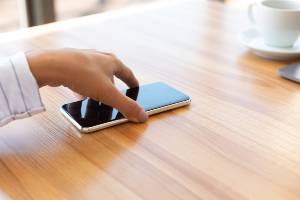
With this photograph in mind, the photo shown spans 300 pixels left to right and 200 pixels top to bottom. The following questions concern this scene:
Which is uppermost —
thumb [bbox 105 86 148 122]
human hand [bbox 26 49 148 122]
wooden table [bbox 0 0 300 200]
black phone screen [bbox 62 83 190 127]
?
human hand [bbox 26 49 148 122]

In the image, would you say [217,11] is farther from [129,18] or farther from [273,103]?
[273,103]

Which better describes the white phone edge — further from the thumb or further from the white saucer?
the white saucer

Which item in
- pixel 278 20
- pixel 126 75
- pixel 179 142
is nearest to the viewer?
pixel 179 142

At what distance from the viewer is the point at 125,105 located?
596 millimetres

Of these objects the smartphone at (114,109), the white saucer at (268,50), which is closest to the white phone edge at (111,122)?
the smartphone at (114,109)

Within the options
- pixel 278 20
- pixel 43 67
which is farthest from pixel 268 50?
pixel 43 67

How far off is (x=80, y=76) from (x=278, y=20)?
1.31 feet

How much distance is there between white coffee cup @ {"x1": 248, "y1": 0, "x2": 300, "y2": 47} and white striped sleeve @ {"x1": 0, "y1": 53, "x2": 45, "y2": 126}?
449mm

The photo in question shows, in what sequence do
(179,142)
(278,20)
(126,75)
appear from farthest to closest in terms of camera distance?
(278,20)
(126,75)
(179,142)

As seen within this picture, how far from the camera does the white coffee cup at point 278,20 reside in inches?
31.1

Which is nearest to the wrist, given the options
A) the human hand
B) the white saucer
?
the human hand

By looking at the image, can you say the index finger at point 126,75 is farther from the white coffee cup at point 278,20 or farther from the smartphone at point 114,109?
the white coffee cup at point 278,20

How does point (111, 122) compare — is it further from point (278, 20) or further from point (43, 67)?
point (278, 20)

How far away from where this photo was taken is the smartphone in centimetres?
59
